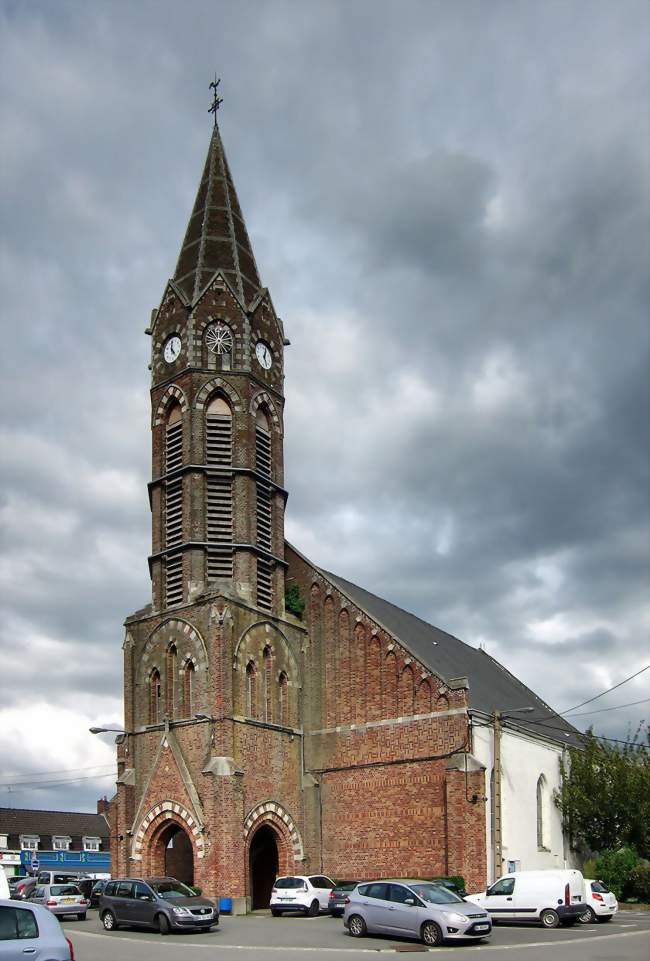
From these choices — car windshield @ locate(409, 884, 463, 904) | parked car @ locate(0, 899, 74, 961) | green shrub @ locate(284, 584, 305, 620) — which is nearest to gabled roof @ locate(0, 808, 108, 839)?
green shrub @ locate(284, 584, 305, 620)

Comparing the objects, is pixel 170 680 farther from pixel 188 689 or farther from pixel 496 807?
pixel 496 807

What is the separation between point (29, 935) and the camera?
1534 centimetres

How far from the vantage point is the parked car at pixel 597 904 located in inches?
1222

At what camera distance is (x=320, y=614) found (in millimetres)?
43750

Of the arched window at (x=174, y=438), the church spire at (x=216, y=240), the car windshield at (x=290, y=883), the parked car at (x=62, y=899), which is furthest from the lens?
the church spire at (x=216, y=240)

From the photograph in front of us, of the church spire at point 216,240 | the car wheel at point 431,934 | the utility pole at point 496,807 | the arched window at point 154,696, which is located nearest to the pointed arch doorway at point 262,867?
the arched window at point 154,696

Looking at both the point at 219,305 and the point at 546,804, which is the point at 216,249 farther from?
the point at 546,804

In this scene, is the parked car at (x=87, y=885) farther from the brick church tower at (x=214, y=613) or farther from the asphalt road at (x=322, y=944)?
the asphalt road at (x=322, y=944)

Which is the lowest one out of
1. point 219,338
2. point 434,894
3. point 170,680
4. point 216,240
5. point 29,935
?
point 434,894

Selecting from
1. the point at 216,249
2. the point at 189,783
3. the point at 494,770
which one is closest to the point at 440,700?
the point at 494,770

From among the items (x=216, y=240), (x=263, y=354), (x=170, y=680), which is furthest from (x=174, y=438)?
(x=170, y=680)

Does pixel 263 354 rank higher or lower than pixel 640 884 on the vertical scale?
higher

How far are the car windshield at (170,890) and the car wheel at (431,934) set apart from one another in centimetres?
811

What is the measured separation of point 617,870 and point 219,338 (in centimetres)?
2710
